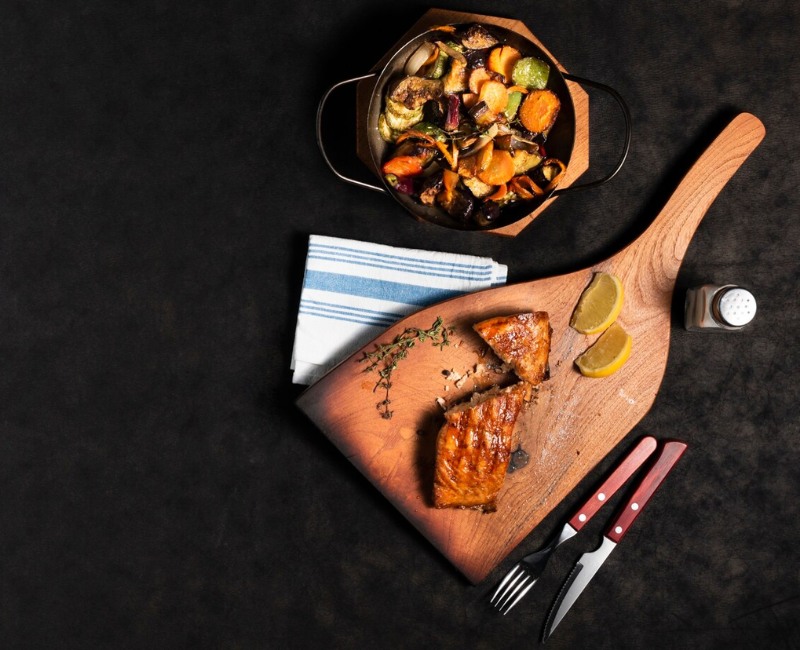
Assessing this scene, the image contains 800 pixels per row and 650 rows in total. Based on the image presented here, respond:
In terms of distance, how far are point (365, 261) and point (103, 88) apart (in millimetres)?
1632

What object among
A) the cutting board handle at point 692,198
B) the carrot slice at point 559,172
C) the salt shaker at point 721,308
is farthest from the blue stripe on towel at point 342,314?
the salt shaker at point 721,308

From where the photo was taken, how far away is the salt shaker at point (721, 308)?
2.71 metres

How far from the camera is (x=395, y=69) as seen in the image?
271 centimetres

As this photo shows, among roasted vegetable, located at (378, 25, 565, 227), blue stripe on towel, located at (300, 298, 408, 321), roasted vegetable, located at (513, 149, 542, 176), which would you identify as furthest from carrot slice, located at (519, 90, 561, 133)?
blue stripe on towel, located at (300, 298, 408, 321)

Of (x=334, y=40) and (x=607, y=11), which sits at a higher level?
(x=607, y=11)

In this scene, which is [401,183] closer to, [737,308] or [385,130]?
[385,130]

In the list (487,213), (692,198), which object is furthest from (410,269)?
(692,198)

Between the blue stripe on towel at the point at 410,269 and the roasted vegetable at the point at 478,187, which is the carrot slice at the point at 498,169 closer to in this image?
the roasted vegetable at the point at 478,187

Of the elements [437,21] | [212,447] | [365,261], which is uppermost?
[437,21]

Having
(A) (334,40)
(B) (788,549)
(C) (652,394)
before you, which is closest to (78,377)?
(A) (334,40)

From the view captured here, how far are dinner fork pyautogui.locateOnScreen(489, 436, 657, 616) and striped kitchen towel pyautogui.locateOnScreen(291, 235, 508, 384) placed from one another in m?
1.05

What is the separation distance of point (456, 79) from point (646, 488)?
6.73 ft

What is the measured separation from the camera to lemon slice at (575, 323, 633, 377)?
286 centimetres

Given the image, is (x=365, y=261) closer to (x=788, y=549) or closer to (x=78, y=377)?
(x=78, y=377)
